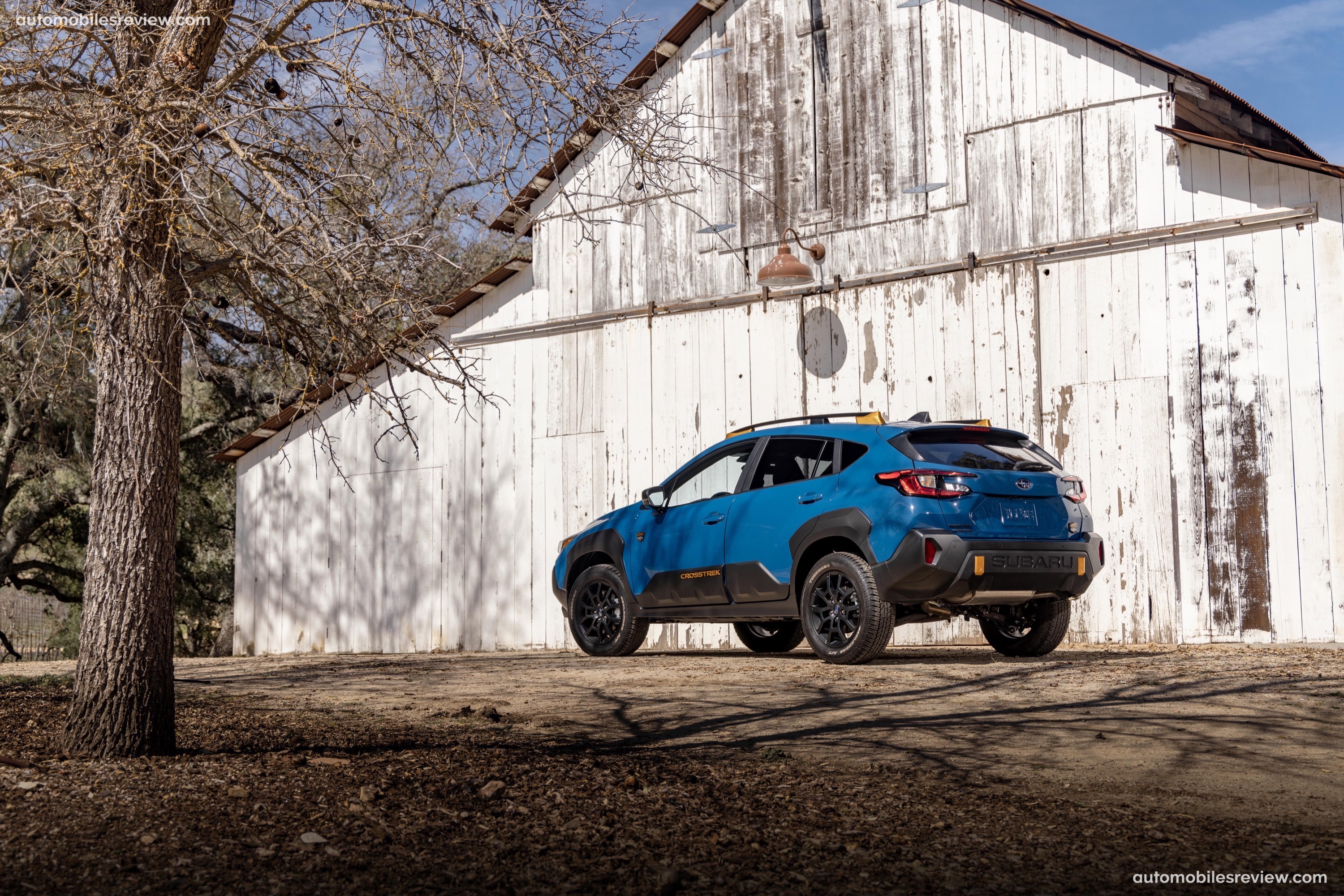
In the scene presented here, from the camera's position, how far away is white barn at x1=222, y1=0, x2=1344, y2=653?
1170cm

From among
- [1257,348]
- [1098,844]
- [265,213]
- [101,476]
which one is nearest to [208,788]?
[101,476]

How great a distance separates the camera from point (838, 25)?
14.5 meters

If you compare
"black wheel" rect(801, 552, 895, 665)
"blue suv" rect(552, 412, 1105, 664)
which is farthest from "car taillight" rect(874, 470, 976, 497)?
"black wheel" rect(801, 552, 895, 665)

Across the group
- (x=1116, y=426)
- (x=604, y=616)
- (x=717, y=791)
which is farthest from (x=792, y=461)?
(x=717, y=791)

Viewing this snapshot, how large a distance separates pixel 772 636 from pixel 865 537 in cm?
324

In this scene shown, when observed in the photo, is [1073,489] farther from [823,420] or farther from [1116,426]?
[1116,426]

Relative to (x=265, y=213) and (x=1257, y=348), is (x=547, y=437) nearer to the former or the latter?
(x=1257, y=348)

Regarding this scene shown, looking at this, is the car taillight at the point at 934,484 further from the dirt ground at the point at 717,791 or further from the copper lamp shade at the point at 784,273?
the copper lamp shade at the point at 784,273

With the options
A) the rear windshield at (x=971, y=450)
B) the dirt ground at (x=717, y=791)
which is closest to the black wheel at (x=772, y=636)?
the rear windshield at (x=971, y=450)

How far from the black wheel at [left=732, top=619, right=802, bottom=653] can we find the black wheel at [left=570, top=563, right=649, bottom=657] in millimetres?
1078

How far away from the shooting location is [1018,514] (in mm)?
9227

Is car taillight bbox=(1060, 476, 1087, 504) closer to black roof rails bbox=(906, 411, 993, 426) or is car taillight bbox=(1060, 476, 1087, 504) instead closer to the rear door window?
black roof rails bbox=(906, 411, 993, 426)

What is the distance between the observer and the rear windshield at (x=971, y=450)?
30.2ft

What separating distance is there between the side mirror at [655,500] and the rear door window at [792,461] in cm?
107
